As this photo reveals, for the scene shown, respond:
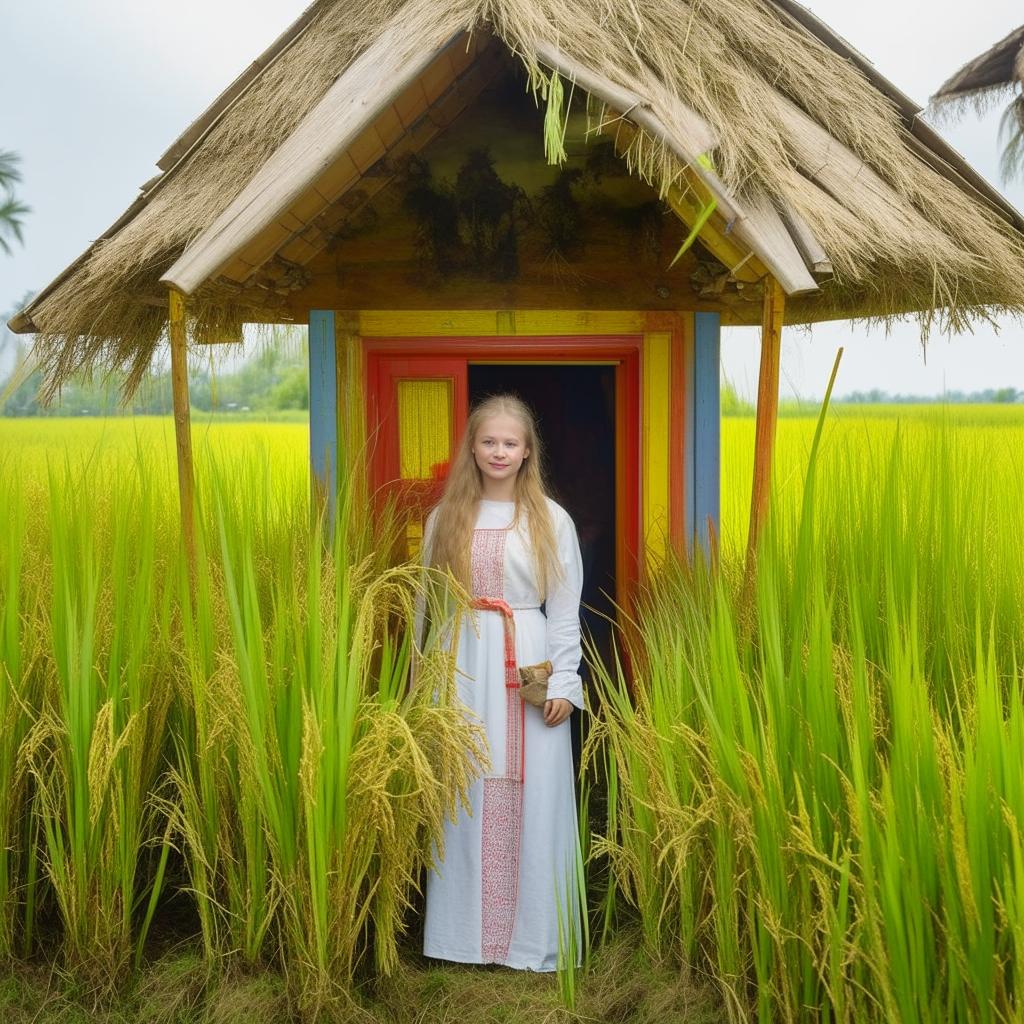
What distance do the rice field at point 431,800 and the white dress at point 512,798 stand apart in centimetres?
14

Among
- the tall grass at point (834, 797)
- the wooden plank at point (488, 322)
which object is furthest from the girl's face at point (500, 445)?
the wooden plank at point (488, 322)

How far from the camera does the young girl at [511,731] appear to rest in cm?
356

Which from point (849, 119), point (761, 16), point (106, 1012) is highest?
point (761, 16)

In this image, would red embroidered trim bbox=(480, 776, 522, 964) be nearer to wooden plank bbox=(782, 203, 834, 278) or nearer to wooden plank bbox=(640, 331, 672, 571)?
wooden plank bbox=(640, 331, 672, 571)

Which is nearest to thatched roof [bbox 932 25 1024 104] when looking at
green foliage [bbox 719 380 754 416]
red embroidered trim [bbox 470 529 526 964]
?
green foliage [bbox 719 380 754 416]

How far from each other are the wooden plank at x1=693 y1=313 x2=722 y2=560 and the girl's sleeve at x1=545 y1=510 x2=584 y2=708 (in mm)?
1445

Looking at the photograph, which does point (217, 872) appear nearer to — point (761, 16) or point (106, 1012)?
point (106, 1012)

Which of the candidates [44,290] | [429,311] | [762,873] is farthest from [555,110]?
[44,290]

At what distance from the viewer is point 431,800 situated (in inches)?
121

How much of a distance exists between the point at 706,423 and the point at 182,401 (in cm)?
248

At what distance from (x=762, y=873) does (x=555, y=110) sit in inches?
87.9

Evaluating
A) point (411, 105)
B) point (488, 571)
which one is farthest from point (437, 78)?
point (488, 571)

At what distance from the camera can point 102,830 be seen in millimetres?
3207

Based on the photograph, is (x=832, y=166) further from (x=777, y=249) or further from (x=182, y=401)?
(x=182, y=401)
